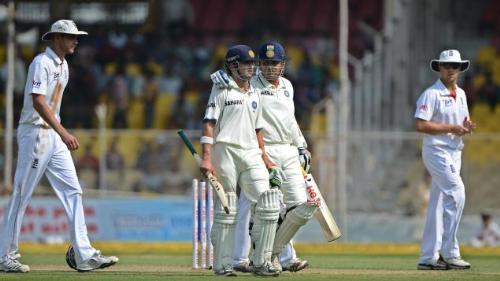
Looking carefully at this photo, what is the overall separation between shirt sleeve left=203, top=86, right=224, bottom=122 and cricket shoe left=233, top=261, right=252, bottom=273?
1654mm

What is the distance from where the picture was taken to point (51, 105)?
13.9 metres

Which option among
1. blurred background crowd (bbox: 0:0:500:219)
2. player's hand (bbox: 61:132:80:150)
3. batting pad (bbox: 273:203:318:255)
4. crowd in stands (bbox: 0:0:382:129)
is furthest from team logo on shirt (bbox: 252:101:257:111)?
crowd in stands (bbox: 0:0:382:129)

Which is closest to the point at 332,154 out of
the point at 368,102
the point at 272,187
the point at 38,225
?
the point at 368,102

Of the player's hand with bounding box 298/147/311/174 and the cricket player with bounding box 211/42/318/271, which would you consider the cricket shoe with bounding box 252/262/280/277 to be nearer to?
the cricket player with bounding box 211/42/318/271

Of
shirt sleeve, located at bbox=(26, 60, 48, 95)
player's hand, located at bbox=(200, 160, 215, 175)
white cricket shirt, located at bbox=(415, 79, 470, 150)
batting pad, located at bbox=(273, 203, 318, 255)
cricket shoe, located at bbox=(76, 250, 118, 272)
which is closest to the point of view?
player's hand, located at bbox=(200, 160, 215, 175)

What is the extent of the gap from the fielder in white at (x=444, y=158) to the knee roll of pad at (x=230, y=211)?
299 centimetres

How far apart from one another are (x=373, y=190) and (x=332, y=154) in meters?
1.06

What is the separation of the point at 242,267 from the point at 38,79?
109 inches

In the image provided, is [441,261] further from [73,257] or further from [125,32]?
[125,32]

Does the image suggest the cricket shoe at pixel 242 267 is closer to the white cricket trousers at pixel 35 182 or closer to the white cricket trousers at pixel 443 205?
the white cricket trousers at pixel 35 182

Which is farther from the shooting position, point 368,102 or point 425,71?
point 425,71

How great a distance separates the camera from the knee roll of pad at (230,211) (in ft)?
43.3

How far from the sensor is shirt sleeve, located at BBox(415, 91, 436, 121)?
605 inches

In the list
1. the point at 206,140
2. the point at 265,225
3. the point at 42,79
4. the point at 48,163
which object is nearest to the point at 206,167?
the point at 206,140
